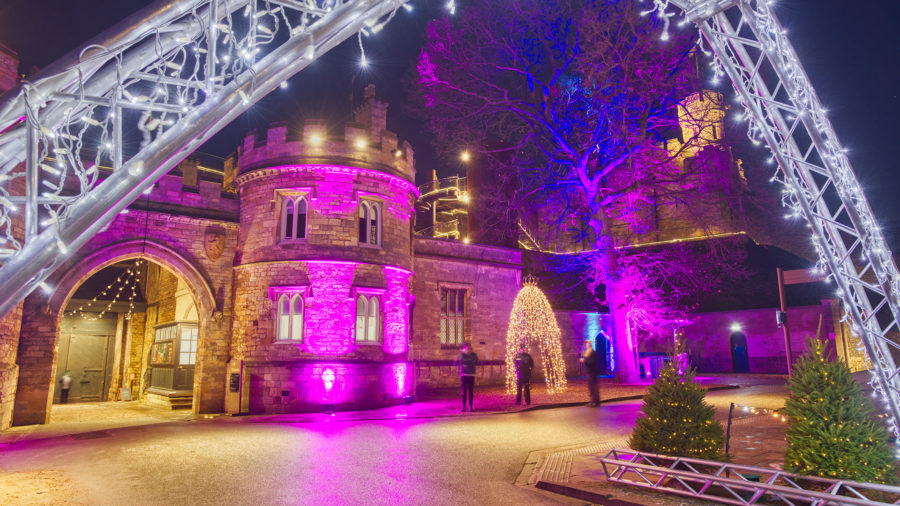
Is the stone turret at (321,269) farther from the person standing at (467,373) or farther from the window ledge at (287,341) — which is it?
the person standing at (467,373)

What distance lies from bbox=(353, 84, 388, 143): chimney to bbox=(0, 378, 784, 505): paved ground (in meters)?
8.76

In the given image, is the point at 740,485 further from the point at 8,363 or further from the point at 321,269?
the point at 8,363

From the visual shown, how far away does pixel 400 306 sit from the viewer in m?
16.8

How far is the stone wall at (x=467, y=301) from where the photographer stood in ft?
65.9

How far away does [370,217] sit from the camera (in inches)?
651

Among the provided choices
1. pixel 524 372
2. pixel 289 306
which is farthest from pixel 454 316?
pixel 289 306

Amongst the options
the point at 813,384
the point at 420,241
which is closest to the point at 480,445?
the point at 813,384

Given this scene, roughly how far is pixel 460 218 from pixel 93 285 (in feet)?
72.4

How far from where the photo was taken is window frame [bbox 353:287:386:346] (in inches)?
617

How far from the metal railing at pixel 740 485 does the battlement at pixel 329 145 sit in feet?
39.3

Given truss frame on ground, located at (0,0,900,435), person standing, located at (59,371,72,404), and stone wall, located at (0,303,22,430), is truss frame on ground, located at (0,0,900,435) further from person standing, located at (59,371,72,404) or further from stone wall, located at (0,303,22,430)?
person standing, located at (59,371,72,404)

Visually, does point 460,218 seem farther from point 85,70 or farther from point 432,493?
point 85,70

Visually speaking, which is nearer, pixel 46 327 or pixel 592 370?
pixel 46 327

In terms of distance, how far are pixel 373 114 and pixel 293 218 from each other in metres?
4.24
